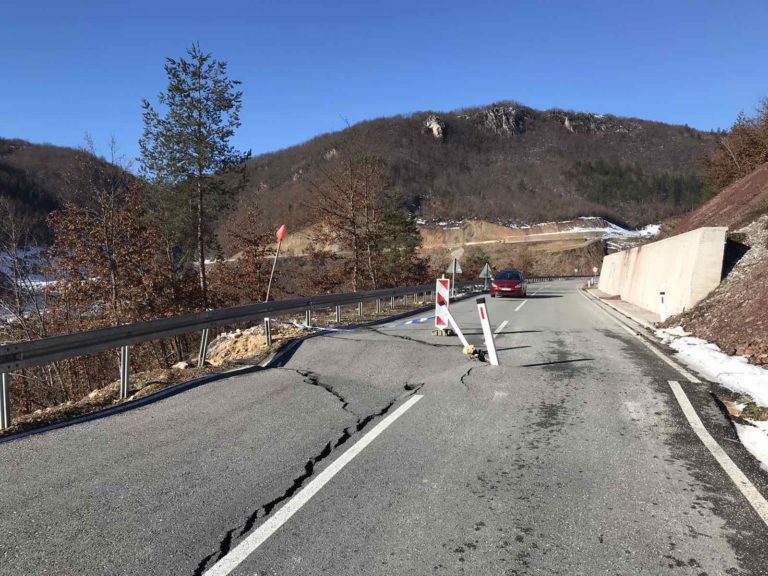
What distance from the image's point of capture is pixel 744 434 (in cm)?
518

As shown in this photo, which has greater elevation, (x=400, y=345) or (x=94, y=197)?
(x=94, y=197)

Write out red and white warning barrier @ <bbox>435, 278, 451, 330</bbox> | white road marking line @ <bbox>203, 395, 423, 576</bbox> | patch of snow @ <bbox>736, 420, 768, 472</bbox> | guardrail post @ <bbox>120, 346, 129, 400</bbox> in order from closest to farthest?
white road marking line @ <bbox>203, 395, 423, 576</bbox> < patch of snow @ <bbox>736, 420, 768, 472</bbox> < guardrail post @ <bbox>120, 346, 129, 400</bbox> < red and white warning barrier @ <bbox>435, 278, 451, 330</bbox>

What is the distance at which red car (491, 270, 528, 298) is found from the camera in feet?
97.2

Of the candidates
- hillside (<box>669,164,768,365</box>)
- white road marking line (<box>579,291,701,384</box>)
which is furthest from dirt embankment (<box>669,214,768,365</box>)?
white road marking line (<box>579,291,701,384</box>)

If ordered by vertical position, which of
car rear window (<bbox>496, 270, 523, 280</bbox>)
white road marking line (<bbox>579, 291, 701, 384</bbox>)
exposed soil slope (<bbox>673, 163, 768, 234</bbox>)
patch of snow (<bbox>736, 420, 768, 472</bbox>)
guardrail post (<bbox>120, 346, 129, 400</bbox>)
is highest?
exposed soil slope (<bbox>673, 163, 768, 234</bbox>)

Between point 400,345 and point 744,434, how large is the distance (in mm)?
6171

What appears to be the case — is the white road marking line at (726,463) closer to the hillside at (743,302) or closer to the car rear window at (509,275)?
the hillside at (743,302)

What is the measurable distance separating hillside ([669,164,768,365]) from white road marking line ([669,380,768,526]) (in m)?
3.49

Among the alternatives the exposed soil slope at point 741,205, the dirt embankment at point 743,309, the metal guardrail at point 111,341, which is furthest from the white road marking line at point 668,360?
the metal guardrail at point 111,341

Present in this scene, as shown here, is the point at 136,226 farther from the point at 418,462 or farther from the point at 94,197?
the point at 418,462

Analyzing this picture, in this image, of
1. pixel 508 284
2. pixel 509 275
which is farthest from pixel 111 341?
pixel 509 275

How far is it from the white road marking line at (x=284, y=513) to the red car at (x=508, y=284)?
25.3 metres

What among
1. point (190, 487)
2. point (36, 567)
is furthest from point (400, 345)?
point (36, 567)

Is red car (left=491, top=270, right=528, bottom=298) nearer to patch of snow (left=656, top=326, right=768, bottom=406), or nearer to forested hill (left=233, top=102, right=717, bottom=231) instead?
patch of snow (left=656, top=326, right=768, bottom=406)
